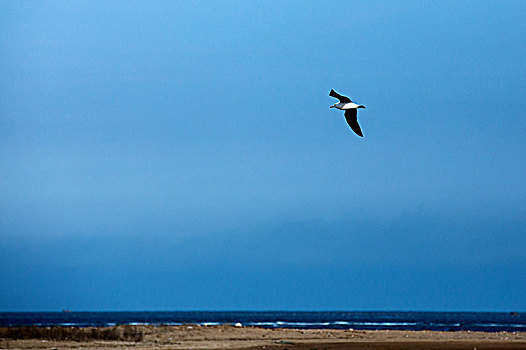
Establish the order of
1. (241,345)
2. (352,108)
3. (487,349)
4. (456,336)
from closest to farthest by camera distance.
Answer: (352,108) < (487,349) < (241,345) < (456,336)

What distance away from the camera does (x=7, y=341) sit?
1287 inches

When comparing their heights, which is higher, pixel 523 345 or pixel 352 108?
pixel 352 108

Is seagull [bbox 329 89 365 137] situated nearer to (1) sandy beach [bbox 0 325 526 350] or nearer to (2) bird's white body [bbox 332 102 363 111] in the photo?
(2) bird's white body [bbox 332 102 363 111]

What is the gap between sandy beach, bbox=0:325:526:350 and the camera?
30812 millimetres

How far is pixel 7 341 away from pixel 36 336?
7.47 ft

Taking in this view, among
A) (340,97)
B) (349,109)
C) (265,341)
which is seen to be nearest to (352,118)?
(349,109)

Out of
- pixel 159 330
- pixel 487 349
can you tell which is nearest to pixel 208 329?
pixel 159 330

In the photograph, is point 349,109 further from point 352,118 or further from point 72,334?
point 72,334

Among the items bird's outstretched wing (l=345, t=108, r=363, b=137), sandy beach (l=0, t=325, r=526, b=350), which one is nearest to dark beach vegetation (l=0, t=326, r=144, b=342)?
sandy beach (l=0, t=325, r=526, b=350)

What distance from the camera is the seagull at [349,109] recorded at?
20.6 metres

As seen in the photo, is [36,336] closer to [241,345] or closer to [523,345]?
[241,345]

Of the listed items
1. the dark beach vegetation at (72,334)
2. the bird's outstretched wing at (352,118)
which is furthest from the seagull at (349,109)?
the dark beach vegetation at (72,334)

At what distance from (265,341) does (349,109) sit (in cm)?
1591

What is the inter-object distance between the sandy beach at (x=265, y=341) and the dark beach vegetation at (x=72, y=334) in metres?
0.30
